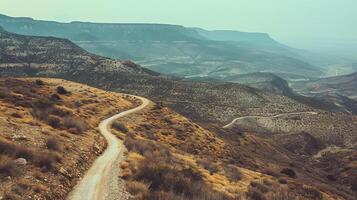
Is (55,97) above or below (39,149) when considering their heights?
below

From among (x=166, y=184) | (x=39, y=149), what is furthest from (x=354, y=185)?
(x=39, y=149)

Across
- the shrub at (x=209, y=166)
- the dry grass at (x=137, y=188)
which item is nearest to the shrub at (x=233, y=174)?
the shrub at (x=209, y=166)

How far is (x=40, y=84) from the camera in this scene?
210 ft

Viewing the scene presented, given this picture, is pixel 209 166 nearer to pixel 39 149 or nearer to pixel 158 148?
pixel 158 148

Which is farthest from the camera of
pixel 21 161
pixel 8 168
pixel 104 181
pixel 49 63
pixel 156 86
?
pixel 49 63

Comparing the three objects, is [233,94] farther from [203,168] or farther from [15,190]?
[15,190]

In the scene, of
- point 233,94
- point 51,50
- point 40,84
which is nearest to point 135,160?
point 40,84

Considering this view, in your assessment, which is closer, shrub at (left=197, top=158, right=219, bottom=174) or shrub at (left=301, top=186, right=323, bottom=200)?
shrub at (left=301, top=186, right=323, bottom=200)

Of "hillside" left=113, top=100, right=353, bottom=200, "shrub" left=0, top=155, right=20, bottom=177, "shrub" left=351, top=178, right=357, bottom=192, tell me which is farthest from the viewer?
"shrub" left=351, top=178, right=357, bottom=192

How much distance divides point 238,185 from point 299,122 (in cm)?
9149

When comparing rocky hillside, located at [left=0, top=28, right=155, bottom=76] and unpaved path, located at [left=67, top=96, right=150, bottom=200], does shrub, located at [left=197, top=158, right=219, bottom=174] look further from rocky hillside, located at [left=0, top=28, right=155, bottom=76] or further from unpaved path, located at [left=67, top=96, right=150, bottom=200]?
rocky hillside, located at [left=0, top=28, right=155, bottom=76]

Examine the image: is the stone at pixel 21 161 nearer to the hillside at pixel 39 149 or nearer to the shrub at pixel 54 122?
the hillside at pixel 39 149

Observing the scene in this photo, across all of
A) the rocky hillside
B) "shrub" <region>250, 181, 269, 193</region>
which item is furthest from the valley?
the rocky hillside

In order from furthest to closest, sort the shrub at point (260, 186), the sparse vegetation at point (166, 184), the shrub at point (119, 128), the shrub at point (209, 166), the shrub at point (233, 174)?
the shrub at point (119, 128), the shrub at point (209, 166), the shrub at point (233, 174), the shrub at point (260, 186), the sparse vegetation at point (166, 184)
